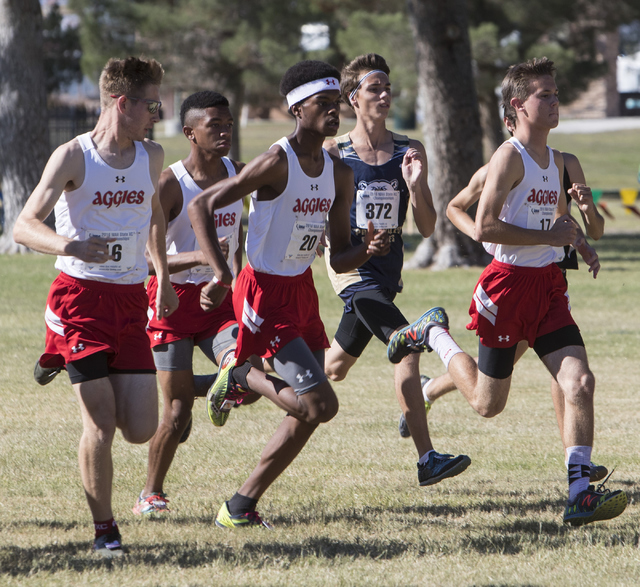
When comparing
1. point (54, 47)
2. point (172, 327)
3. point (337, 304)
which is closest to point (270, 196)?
point (172, 327)

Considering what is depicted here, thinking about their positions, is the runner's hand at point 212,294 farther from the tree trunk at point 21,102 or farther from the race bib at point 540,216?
the tree trunk at point 21,102

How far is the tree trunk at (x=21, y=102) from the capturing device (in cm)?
1839

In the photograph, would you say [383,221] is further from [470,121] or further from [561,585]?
[470,121]

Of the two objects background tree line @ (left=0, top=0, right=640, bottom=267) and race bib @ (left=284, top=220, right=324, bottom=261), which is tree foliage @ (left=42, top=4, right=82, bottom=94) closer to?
background tree line @ (left=0, top=0, right=640, bottom=267)

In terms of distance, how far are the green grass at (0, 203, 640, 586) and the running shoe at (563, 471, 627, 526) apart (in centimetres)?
12

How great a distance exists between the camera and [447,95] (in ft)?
57.1

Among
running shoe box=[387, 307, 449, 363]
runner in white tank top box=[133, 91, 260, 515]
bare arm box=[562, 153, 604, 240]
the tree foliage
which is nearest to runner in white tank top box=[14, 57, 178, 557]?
runner in white tank top box=[133, 91, 260, 515]

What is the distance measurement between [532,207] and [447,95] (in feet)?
40.5

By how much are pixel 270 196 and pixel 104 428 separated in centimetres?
138

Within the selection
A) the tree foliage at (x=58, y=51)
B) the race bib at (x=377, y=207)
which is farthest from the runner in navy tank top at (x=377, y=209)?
the tree foliage at (x=58, y=51)

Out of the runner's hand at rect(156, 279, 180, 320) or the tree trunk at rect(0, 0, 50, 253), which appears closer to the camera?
the runner's hand at rect(156, 279, 180, 320)

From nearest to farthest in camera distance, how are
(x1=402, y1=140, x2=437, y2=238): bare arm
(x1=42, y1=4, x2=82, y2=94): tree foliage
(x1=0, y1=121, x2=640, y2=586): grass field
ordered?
(x1=0, y1=121, x2=640, y2=586): grass field
(x1=402, y1=140, x2=437, y2=238): bare arm
(x1=42, y1=4, x2=82, y2=94): tree foliage

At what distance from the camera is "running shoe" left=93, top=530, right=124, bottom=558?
15.2 feet

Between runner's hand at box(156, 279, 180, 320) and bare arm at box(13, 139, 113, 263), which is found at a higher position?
bare arm at box(13, 139, 113, 263)
